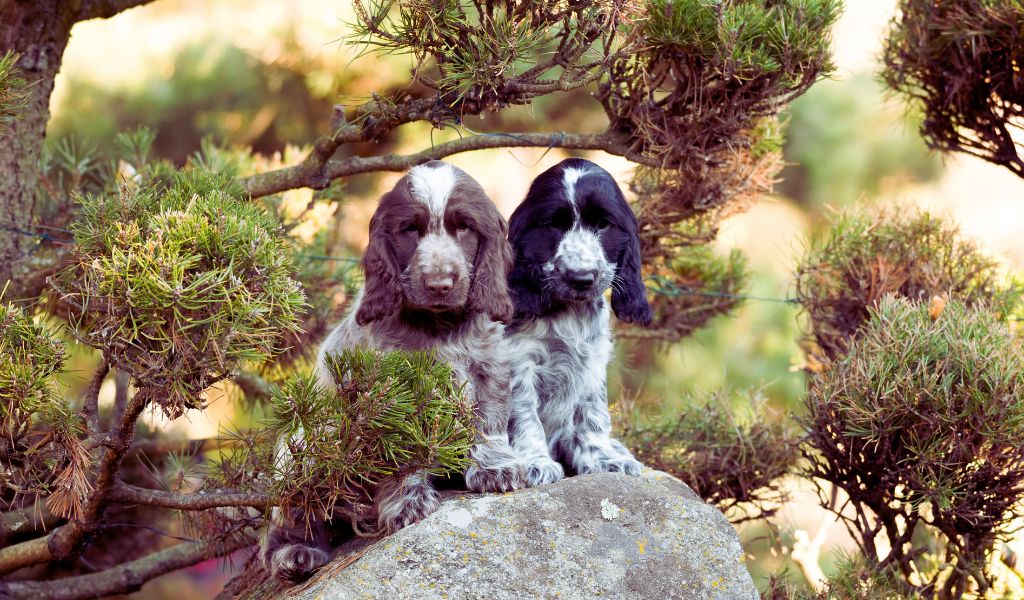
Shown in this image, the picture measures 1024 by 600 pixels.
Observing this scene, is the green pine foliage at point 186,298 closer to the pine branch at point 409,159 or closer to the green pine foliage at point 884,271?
the pine branch at point 409,159

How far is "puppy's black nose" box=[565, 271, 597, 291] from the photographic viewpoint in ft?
13.6

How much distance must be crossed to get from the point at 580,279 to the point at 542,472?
0.72 m

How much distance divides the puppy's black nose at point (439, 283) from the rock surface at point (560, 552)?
75 cm

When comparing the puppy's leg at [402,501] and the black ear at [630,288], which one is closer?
the puppy's leg at [402,501]

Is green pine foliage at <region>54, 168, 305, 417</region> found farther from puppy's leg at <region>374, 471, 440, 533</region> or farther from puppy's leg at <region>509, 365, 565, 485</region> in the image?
puppy's leg at <region>509, 365, 565, 485</region>

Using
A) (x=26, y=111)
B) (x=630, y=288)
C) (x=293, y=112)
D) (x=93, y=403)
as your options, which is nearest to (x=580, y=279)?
(x=630, y=288)

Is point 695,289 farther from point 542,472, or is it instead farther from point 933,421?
point 542,472

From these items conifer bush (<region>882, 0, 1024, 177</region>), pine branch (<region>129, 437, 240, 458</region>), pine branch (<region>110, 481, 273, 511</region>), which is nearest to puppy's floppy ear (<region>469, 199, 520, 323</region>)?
pine branch (<region>110, 481, 273, 511</region>)

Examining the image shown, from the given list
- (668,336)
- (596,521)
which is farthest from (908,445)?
(668,336)

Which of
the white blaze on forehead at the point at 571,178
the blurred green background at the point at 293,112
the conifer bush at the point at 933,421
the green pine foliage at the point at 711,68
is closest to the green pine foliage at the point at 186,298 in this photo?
the white blaze on forehead at the point at 571,178

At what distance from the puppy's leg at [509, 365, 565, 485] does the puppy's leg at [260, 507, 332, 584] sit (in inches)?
30.6

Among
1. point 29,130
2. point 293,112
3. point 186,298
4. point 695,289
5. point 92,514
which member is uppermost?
point 293,112

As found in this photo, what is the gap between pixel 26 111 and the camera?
5059mm

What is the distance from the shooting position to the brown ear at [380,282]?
382cm
